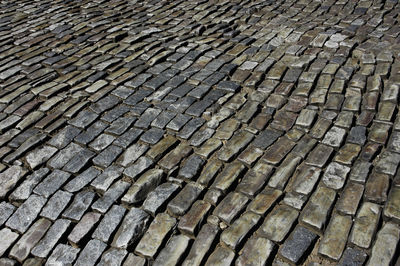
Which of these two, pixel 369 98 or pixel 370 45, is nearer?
pixel 369 98

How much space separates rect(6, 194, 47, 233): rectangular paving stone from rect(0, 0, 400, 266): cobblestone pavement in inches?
0.4

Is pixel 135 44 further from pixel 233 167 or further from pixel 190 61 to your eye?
pixel 233 167

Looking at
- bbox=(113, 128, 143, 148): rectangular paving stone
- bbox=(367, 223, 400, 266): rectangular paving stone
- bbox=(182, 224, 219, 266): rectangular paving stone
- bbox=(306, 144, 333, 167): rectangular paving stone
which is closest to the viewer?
bbox=(367, 223, 400, 266): rectangular paving stone

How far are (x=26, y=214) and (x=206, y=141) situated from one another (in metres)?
1.65

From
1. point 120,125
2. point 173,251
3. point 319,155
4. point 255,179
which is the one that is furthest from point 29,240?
point 319,155

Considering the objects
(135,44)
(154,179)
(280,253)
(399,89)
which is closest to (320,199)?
(280,253)

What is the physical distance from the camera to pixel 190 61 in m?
4.93

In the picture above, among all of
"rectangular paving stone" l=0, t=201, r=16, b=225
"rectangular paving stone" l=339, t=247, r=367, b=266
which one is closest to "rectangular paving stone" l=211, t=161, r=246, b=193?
"rectangular paving stone" l=339, t=247, r=367, b=266

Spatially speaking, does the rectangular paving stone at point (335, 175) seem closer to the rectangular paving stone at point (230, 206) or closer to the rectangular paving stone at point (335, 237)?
the rectangular paving stone at point (335, 237)

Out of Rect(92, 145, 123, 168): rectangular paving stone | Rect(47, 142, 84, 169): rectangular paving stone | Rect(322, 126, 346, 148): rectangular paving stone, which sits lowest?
Rect(322, 126, 346, 148): rectangular paving stone

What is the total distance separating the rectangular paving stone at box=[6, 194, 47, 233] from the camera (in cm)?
307

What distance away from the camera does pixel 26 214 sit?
3.14 meters

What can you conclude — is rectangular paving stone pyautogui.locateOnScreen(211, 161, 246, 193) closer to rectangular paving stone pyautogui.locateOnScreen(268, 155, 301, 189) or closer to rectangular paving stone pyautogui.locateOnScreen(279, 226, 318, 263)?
rectangular paving stone pyautogui.locateOnScreen(268, 155, 301, 189)

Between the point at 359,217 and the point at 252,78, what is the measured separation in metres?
2.16
